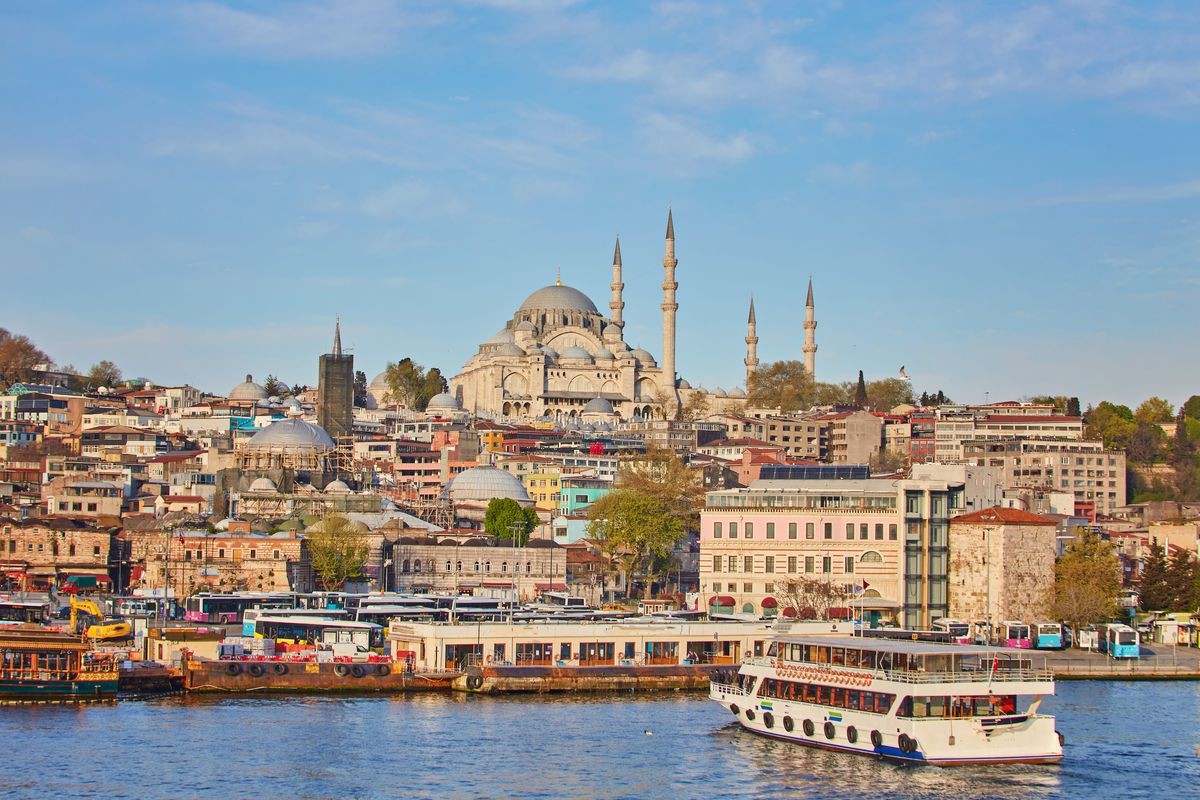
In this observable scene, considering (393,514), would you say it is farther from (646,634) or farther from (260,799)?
(260,799)

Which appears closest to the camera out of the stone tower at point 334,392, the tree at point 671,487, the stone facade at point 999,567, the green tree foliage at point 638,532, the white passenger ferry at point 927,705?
the white passenger ferry at point 927,705

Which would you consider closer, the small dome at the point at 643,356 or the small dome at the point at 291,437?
the small dome at the point at 291,437

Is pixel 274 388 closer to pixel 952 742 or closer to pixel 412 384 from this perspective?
pixel 412 384

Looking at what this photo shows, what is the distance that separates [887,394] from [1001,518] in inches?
2684

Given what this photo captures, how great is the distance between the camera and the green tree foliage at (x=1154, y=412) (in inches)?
3796

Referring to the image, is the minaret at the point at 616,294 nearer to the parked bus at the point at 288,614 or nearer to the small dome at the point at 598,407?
the small dome at the point at 598,407

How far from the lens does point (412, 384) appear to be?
366 feet

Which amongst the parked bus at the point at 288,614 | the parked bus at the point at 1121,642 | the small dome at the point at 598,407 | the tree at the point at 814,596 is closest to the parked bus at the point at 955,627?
the tree at the point at 814,596

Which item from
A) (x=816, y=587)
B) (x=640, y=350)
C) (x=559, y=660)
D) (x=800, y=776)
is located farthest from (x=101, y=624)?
(x=640, y=350)

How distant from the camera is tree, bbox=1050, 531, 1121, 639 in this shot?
143 ft

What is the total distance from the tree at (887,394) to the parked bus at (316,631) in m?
73.7

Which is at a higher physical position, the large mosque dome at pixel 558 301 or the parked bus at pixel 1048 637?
the large mosque dome at pixel 558 301

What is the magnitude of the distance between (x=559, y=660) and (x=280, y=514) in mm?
25470

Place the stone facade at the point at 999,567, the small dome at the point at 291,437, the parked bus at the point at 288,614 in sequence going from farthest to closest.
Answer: the small dome at the point at 291,437, the stone facade at the point at 999,567, the parked bus at the point at 288,614
